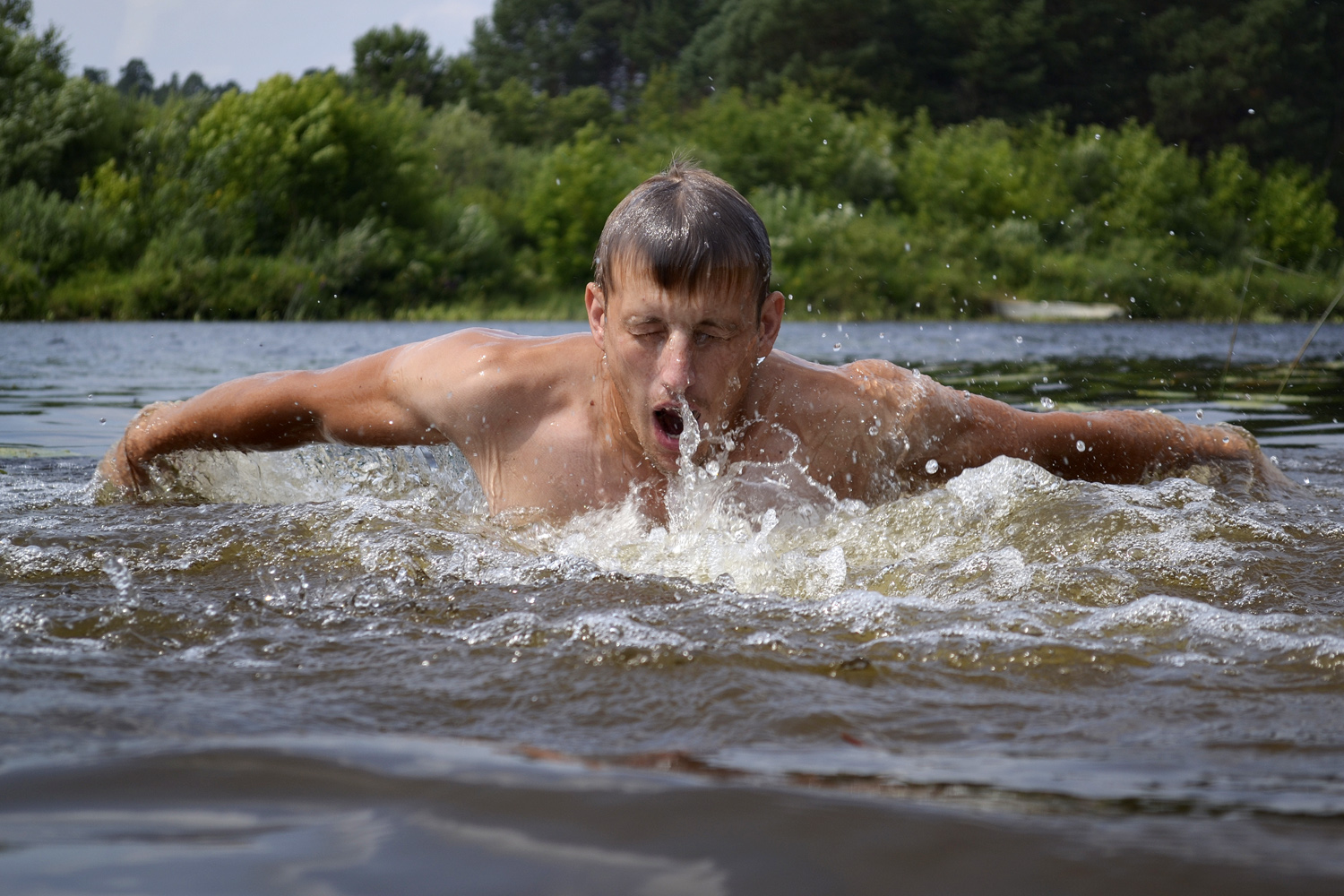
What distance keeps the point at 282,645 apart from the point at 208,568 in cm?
87

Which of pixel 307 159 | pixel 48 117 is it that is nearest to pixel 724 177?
pixel 307 159

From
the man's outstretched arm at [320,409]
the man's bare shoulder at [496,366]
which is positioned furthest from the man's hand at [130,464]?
the man's bare shoulder at [496,366]

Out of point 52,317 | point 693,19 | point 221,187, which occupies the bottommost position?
point 52,317

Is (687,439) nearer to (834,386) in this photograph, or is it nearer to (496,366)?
(834,386)

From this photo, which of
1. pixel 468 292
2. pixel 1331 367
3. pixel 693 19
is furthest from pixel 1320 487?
pixel 693 19

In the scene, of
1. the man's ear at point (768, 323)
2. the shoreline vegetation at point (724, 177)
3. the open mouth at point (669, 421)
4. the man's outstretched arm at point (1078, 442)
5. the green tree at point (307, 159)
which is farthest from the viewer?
the green tree at point (307, 159)

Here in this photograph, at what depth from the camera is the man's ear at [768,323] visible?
3494mm

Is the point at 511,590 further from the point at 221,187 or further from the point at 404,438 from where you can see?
the point at 221,187

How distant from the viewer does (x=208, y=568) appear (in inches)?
123

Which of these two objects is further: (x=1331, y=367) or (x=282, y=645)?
(x=1331, y=367)

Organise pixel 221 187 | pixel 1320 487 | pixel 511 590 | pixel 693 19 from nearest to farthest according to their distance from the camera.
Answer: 1. pixel 511 590
2. pixel 1320 487
3. pixel 221 187
4. pixel 693 19

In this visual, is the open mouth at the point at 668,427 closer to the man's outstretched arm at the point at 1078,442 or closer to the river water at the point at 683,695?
the river water at the point at 683,695

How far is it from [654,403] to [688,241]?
428 millimetres

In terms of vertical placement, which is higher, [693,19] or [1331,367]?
[693,19]
